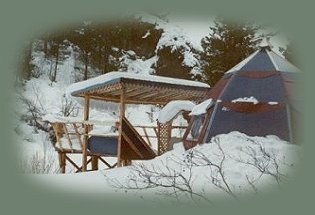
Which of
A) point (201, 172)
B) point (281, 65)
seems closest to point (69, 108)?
point (281, 65)

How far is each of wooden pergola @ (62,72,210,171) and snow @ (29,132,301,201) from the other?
275 cm

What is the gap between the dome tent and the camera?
33.8 ft

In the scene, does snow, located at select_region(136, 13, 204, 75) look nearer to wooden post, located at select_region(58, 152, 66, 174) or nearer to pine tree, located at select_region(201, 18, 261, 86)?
pine tree, located at select_region(201, 18, 261, 86)

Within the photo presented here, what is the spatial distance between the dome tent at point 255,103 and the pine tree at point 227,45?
579 centimetres

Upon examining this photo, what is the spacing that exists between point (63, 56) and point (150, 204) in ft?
69.0

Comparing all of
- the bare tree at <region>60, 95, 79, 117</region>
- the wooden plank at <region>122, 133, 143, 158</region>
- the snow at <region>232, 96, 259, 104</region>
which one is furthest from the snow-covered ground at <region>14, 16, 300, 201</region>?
the bare tree at <region>60, 95, 79, 117</region>

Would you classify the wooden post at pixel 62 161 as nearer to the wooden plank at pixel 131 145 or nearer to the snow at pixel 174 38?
the wooden plank at pixel 131 145

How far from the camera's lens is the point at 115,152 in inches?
Result: 549

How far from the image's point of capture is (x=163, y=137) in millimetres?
14219

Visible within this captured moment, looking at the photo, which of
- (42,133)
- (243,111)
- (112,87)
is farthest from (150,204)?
(42,133)

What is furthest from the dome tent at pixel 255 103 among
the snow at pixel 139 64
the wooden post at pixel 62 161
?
the snow at pixel 139 64

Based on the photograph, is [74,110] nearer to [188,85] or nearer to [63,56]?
[63,56]

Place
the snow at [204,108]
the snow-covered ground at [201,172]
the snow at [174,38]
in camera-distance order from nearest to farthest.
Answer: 1. the snow-covered ground at [201,172]
2. the snow at [204,108]
3. the snow at [174,38]

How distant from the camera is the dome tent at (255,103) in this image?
33.8 ft
